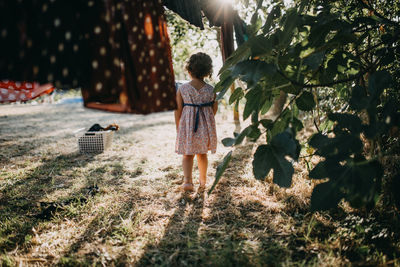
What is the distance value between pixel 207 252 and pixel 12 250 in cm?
119

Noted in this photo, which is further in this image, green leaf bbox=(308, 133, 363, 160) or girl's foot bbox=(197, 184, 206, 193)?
girl's foot bbox=(197, 184, 206, 193)

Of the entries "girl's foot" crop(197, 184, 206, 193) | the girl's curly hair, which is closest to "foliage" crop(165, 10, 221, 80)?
the girl's curly hair

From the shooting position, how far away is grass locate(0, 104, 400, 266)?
52.9 inches

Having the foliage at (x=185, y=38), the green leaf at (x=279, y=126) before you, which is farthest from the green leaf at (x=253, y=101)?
the foliage at (x=185, y=38)

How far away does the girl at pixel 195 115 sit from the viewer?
2.26 metres

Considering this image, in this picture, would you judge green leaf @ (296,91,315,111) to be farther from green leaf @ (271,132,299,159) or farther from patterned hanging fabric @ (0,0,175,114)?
patterned hanging fabric @ (0,0,175,114)

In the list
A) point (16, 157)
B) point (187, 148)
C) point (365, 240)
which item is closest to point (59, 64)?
point (187, 148)

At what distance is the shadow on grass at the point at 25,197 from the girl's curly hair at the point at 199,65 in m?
1.74

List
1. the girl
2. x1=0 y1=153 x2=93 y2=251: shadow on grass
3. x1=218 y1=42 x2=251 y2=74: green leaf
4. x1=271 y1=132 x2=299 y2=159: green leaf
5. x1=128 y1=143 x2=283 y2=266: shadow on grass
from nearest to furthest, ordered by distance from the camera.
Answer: x1=271 y1=132 x2=299 y2=159: green leaf, x1=218 y1=42 x2=251 y2=74: green leaf, x1=128 y1=143 x2=283 y2=266: shadow on grass, x1=0 y1=153 x2=93 y2=251: shadow on grass, the girl

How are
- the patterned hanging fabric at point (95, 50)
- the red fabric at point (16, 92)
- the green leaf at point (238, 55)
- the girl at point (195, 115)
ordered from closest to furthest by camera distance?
1. the patterned hanging fabric at point (95, 50)
2. the green leaf at point (238, 55)
3. the red fabric at point (16, 92)
4. the girl at point (195, 115)

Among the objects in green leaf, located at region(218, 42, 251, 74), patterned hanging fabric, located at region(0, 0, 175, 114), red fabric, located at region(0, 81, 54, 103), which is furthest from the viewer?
red fabric, located at region(0, 81, 54, 103)

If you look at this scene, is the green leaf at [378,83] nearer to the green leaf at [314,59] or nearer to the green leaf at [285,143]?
the green leaf at [314,59]

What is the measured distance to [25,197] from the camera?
220cm

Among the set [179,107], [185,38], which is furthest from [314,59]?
[185,38]
